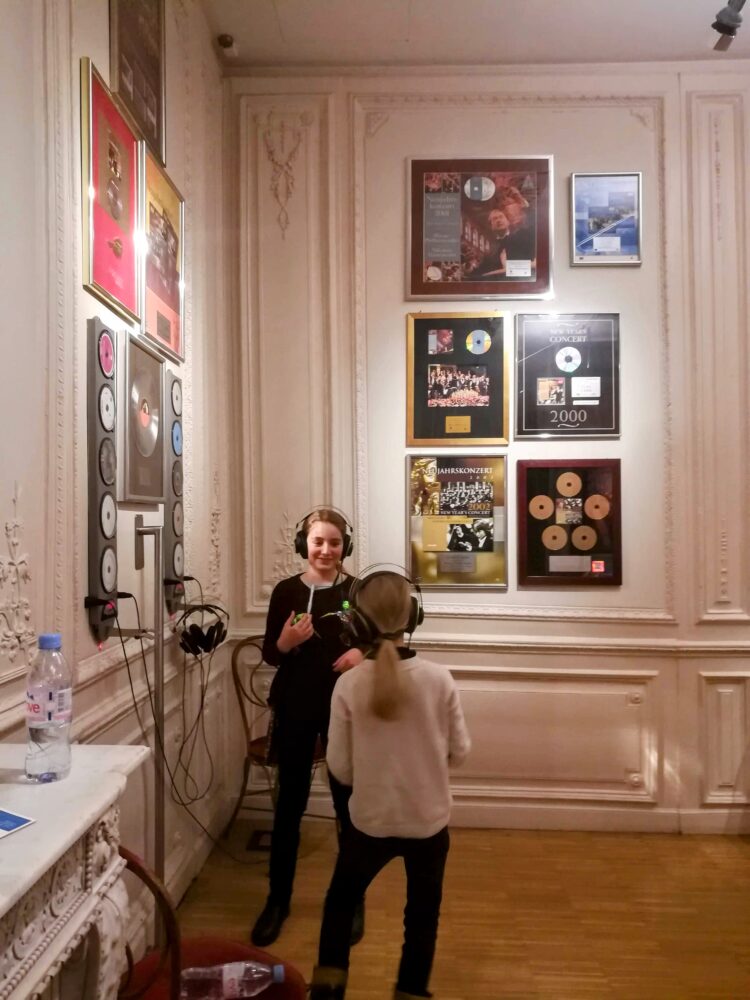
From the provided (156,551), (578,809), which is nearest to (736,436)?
(578,809)

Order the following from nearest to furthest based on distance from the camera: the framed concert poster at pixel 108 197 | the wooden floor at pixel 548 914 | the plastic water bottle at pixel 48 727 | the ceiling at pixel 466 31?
1. the plastic water bottle at pixel 48 727
2. the framed concert poster at pixel 108 197
3. the wooden floor at pixel 548 914
4. the ceiling at pixel 466 31

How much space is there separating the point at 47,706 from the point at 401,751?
81 centimetres

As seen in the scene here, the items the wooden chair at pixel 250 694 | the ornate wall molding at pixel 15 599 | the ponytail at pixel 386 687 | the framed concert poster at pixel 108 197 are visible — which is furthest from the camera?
the wooden chair at pixel 250 694

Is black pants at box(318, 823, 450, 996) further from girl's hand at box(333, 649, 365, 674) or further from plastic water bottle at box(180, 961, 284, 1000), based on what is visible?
girl's hand at box(333, 649, 365, 674)

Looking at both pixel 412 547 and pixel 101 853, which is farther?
pixel 412 547

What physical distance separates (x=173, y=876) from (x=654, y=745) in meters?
2.26

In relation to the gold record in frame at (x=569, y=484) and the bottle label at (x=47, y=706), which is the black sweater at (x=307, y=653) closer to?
the bottle label at (x=47, y=706)

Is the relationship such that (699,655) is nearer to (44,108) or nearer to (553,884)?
(553,884)

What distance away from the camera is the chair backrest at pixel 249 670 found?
131 inches

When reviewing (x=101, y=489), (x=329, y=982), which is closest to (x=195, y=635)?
(x=101, y=489)

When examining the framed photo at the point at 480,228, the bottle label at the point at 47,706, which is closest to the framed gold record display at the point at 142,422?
the bottle label at the point at 47,706

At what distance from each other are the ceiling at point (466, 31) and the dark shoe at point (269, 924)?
3700 millimetres

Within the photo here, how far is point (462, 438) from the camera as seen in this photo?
11.1ft

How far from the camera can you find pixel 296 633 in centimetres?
233
